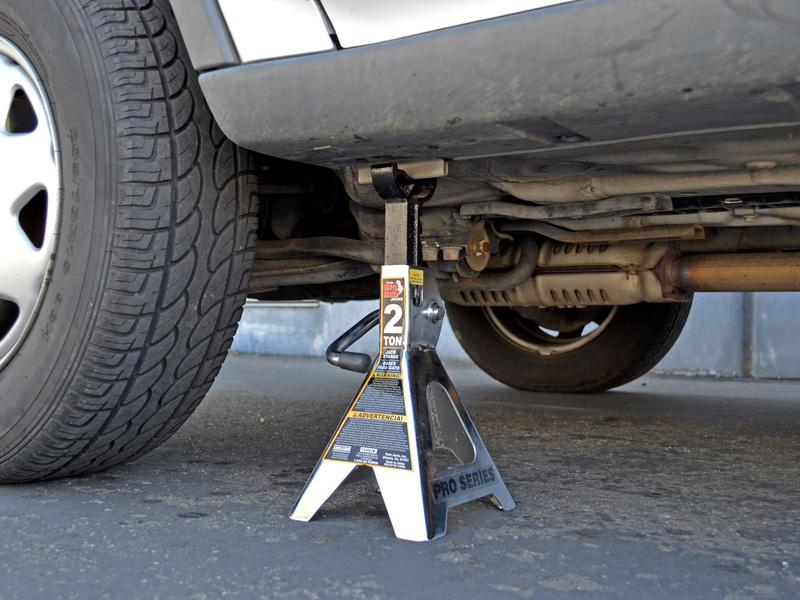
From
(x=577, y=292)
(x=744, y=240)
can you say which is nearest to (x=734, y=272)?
(x=744, y=240)

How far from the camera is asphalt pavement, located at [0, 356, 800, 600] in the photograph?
3.80 feet

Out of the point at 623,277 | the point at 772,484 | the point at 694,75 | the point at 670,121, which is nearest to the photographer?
the point at 694,75

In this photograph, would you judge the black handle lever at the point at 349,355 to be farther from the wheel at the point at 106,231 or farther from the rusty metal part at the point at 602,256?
the rusty metal part at the point at 602,256

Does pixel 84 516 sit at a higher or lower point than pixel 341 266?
lower

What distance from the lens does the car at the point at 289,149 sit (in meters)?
1.12

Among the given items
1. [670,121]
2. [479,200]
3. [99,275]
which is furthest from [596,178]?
[99,275]

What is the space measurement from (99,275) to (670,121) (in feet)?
3.27

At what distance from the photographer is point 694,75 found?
1.06 meters

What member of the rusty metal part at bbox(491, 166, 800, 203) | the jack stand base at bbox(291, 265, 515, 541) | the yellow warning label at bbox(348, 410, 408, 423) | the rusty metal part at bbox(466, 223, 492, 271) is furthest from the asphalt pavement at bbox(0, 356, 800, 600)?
the rusty metal part at bbox(491, 166, 800, 203)

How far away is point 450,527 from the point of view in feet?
4.73

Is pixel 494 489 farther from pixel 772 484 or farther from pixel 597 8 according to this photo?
pixel 597 8

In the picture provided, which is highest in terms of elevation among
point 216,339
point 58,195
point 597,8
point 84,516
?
point 597,8

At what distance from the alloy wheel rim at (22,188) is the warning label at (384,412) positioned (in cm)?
64

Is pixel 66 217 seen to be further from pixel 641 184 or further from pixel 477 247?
pixel 641 184
